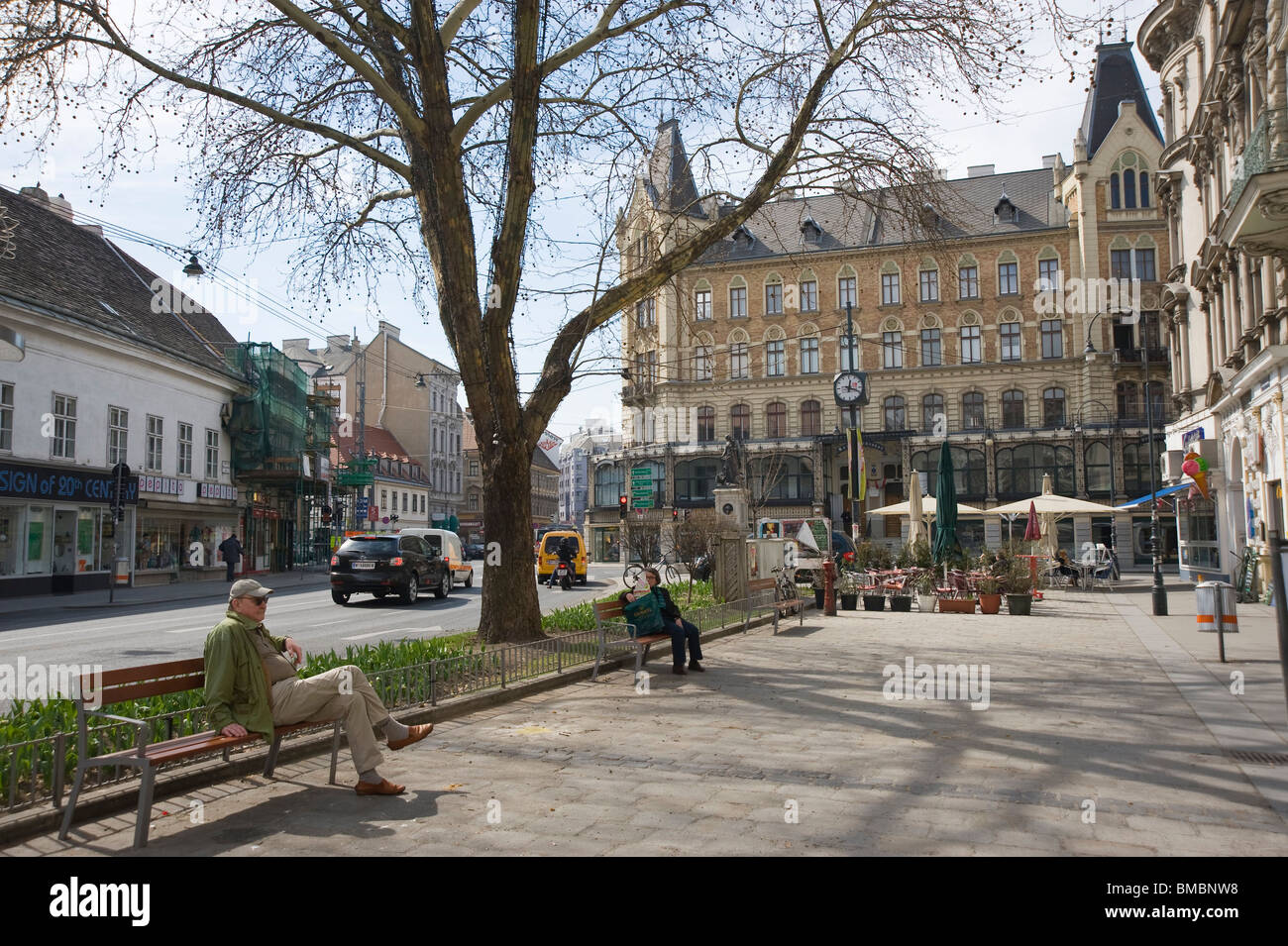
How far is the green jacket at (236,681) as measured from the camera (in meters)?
5.57

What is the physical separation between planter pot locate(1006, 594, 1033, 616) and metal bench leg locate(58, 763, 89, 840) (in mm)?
17979

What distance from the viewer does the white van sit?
89.7 feet

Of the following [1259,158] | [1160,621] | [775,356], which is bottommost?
[1160,621]

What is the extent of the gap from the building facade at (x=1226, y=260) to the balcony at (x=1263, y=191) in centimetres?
2

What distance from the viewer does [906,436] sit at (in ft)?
182

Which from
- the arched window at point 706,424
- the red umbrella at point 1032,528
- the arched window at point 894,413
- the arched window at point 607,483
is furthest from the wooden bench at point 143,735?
the arched window at point 607,483

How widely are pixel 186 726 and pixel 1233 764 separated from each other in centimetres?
724

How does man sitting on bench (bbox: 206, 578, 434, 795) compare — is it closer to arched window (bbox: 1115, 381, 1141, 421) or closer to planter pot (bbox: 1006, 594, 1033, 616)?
planter pot (bbox: 1006, 594, 1033, 616)

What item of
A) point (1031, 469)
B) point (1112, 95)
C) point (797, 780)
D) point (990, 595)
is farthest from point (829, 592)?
point (1112, 95)

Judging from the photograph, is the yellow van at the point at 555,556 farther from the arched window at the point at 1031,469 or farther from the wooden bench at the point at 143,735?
the arched window at the point at 1031,469

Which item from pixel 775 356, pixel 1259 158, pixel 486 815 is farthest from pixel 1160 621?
pixel 775 356

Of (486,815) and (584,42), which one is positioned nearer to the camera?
(486,815)

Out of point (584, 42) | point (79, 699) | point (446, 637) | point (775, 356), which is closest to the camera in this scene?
point (79, 699)

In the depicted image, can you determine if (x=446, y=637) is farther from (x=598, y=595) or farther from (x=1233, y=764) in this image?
(x=598, y=595)
